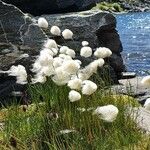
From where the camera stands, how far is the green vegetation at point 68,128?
641 centimetres

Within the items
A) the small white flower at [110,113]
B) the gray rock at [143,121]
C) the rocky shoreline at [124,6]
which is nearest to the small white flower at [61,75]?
the gray rock at [143,121]

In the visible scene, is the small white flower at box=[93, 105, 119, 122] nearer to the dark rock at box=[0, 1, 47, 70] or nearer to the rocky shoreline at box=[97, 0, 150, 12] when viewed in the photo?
the dark rock at box=[0, 1, 47, 70]

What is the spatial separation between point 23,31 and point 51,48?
4447 millimetres

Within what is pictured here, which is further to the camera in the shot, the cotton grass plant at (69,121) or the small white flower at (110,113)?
the cotton grass plant at (69,121)

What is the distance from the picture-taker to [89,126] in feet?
23.0

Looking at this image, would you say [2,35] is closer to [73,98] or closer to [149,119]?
[149,119]

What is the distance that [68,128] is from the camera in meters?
7.38

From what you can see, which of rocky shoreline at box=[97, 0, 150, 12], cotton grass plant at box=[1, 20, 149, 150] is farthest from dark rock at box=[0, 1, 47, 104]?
rocky shoreline at box=[97, 0, 150, 12]

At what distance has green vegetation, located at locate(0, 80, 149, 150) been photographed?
6414 millimetres

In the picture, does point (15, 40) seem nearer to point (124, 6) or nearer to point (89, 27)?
point (89, 27)

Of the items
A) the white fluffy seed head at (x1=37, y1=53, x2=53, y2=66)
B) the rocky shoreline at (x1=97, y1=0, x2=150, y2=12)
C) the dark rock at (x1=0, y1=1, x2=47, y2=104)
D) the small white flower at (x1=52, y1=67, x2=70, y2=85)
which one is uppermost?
the white fluffy seed head at (x1=37, y1=53, x2=53, y2=66)

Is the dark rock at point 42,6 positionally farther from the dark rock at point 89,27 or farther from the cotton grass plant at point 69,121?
the cotton grass plant at point 69,121

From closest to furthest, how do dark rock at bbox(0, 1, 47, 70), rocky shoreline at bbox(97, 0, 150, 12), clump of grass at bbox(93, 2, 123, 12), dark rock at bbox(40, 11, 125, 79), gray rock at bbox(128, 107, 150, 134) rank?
1. gray rock at bbox(128, 107, 150, 134)
2. dark rock at bbox(0, 1, 47, 70)
3. dark rock at bbox(40, 11, 125, 79)
4. clump of grass at bbox(93, 2, 123, 12)
5. rocky shoreline at bbox(97, 0, 150, 12)

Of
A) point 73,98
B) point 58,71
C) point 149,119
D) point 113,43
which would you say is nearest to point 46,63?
point 58,71
